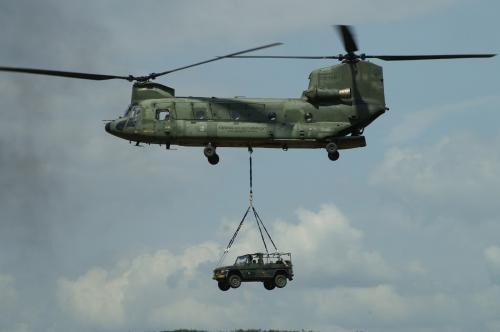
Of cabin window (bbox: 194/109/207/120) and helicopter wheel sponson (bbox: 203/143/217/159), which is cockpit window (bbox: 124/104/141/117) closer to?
cabin window (bbox: 194/109/207/120)

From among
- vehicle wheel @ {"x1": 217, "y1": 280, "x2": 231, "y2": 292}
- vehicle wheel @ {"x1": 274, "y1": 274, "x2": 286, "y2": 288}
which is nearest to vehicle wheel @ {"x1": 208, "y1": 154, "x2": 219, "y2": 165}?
vehicle wheel @ {"x1": 217, "y1": 280, "x2": 231, "y2": 292}

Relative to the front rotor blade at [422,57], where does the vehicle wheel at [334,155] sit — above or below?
below

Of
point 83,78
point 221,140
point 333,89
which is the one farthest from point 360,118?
point 83,78

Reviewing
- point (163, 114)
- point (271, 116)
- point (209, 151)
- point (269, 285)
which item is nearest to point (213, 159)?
point (209, 151)

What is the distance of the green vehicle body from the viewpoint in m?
45.9

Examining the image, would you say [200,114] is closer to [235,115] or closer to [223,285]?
[235,115]

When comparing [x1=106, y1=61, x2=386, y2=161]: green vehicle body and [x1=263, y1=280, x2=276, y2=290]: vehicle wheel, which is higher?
[x1=106, y1=61, x2=386, y2=161]: green vehicle body

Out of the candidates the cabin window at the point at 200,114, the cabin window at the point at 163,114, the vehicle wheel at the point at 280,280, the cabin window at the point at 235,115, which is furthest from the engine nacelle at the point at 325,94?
the vehicle wheel at the point at 280,280

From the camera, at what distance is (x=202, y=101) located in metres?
46.8

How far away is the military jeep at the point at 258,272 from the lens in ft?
147

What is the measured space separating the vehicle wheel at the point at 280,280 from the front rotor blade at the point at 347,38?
41.6 ft

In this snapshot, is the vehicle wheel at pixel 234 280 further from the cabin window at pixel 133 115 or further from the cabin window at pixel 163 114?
the cabin window at pixel 133 115

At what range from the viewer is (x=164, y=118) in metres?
46.3

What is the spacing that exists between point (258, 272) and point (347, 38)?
42.8 ft
